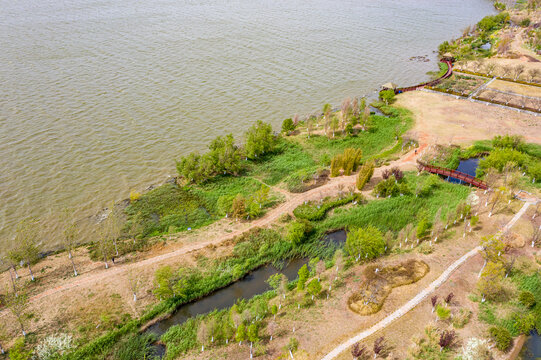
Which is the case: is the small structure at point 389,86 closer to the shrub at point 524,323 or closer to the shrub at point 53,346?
the shrub at point 524,323

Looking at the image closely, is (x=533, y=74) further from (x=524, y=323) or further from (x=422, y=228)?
(x=524, y=323)

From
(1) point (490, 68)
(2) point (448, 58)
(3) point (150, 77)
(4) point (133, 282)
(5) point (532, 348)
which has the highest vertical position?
(2) point (448, 58)

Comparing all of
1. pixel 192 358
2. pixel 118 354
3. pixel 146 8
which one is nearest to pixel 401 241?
pixel 192 358

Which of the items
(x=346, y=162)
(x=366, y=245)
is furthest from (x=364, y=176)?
(x=366, y=245)

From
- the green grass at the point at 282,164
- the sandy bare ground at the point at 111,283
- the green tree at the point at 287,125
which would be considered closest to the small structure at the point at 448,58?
the green tree at the point at 287,125

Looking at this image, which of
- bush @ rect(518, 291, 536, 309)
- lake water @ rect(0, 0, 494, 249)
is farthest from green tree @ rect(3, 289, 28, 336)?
bush @ rect(518, 291, 536, 309)

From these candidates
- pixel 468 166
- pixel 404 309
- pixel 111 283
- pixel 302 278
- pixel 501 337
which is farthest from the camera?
pixel 468 166

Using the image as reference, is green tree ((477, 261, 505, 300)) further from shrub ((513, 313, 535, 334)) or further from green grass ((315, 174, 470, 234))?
green grass ((315, 174, 470, 234))

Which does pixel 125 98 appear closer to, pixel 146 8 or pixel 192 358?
pixel 192 358
